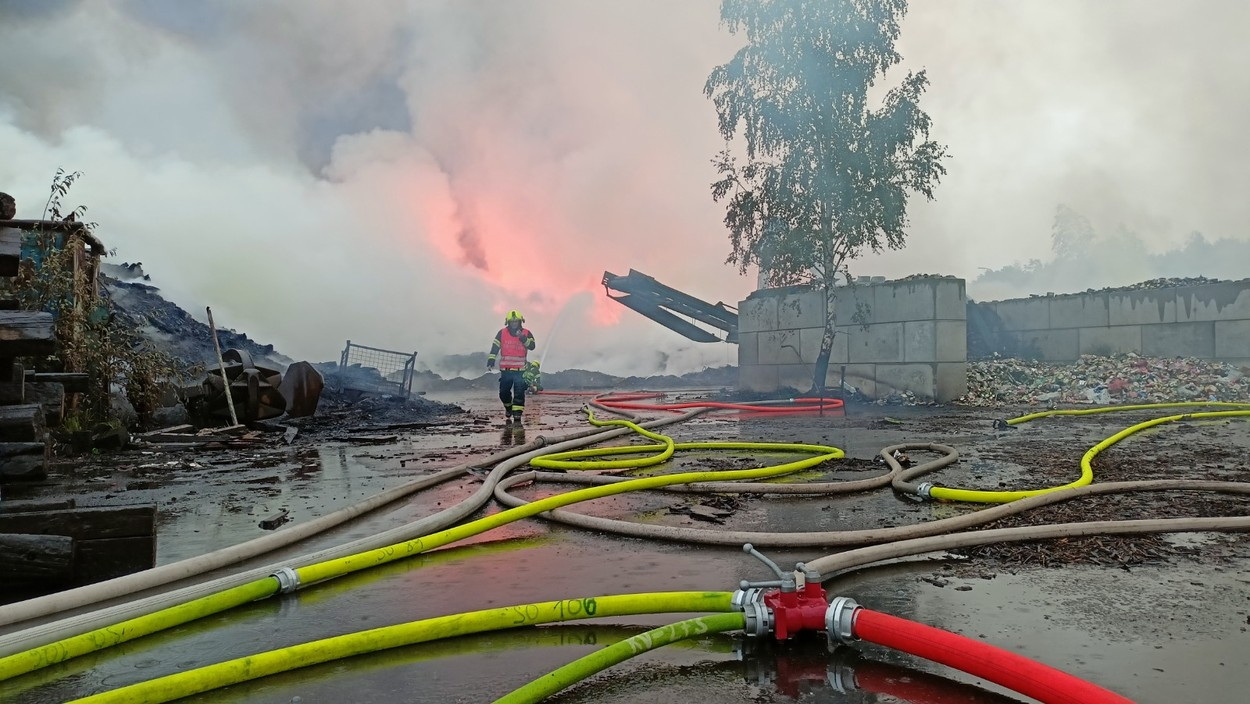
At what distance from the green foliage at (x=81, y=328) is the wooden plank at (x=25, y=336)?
3.08m

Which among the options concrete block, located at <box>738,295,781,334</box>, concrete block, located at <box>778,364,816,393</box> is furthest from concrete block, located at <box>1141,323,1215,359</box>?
concrete block, located at <box>738,295,781,334</box>

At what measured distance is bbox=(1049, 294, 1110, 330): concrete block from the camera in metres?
13.1

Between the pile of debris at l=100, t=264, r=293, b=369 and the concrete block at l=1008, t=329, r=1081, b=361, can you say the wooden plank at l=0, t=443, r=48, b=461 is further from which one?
the concrete block at l=1008, t=329, r=1081, b=361

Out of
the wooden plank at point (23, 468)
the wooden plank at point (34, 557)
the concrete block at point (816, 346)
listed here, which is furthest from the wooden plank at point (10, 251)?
the concrete block at point (816, 346)

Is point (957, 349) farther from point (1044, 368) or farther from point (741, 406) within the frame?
point (741, 406)

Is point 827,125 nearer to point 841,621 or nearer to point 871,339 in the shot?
point 871,339

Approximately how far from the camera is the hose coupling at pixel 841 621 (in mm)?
1930

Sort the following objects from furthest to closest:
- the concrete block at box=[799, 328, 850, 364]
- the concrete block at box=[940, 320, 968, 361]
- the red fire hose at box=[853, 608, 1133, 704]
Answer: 1. the concrete block at box=[799, 328, 850, 364]
2. the concrete block at box=[940, 320, 968, 361]
3. the red fire hose at box=[853, 608, 1133, 704]

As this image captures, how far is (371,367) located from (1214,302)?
15733mm

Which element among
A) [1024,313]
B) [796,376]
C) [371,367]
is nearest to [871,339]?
[796,376]

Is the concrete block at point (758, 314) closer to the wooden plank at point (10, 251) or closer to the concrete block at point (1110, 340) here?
the concrete block at point (1110, 340)

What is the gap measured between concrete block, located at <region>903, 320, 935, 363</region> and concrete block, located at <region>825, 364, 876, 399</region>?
0.77m

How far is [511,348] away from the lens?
978 centimetres

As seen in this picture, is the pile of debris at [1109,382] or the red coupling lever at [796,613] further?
the pile of debris at [1109,382]
